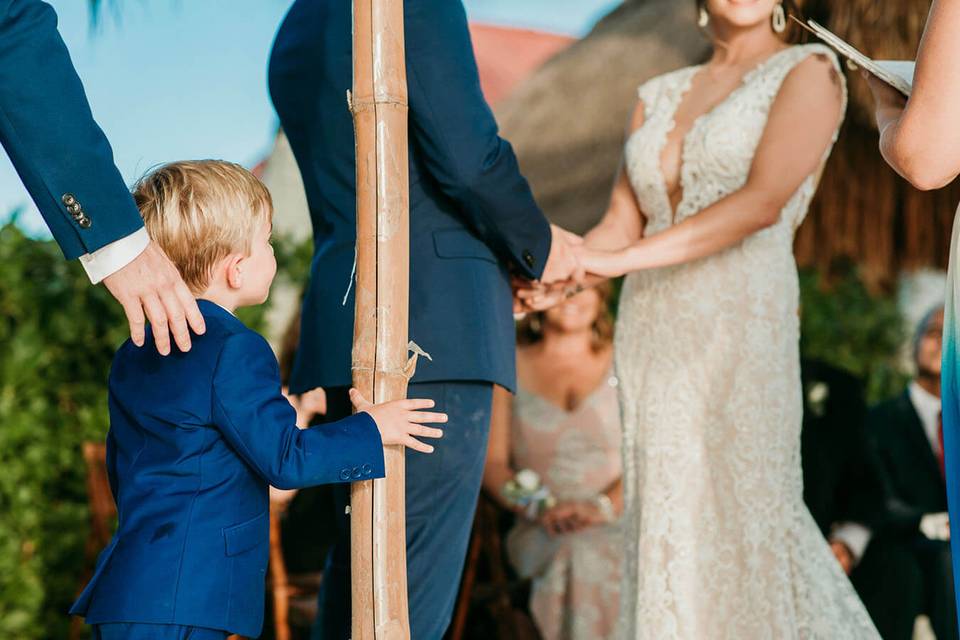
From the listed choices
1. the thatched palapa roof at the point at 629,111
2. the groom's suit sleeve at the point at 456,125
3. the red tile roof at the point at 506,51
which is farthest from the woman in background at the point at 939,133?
the red tile roof at the point at 506,51

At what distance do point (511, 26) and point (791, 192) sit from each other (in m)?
9.87

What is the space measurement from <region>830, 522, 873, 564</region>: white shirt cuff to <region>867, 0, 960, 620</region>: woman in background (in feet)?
7.99

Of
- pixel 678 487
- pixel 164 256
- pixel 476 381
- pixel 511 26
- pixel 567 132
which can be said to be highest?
pixel 511 26

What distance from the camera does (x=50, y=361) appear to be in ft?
13.9

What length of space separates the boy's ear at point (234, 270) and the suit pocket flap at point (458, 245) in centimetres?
50

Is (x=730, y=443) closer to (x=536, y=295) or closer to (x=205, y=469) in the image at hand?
(x=536, y=295)

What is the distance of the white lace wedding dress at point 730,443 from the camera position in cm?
308

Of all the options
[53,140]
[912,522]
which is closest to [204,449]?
[53,140]

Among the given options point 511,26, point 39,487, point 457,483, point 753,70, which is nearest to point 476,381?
point 457,483

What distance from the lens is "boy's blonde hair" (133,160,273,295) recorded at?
217 cm

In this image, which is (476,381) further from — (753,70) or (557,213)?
(557,213)

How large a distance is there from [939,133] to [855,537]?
2841 millimetres

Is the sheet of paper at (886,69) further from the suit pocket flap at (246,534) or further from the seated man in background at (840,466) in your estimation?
the seated man in background at (840,466)

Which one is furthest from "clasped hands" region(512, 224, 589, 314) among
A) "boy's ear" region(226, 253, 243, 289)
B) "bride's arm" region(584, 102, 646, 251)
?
"boy's ear" region(226, 253, 243, 289)
